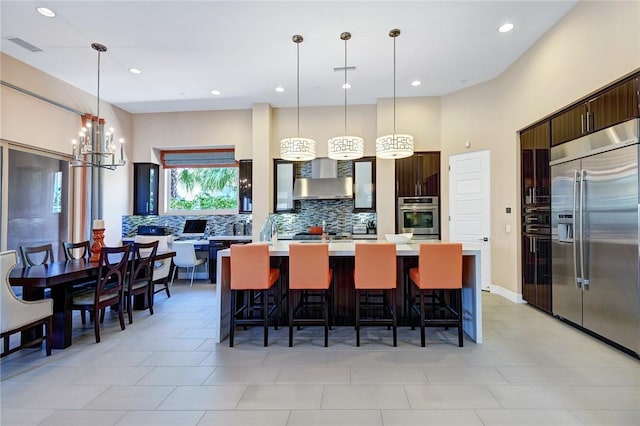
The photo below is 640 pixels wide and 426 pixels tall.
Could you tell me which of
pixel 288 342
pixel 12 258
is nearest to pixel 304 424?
pixel 288 342

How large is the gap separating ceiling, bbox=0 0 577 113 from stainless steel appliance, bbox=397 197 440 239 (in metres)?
1.98

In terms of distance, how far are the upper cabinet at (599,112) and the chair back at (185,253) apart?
5.66 metres

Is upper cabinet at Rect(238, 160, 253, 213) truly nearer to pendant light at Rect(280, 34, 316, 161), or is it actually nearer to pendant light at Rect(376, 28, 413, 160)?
pendant light at Rect(280, 34, 316, 161)

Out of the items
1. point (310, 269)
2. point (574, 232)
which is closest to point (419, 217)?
point (574, 232)

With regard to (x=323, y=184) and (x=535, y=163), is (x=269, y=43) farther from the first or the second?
(x=535, y=163)

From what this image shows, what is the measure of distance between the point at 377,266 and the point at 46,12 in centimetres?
441

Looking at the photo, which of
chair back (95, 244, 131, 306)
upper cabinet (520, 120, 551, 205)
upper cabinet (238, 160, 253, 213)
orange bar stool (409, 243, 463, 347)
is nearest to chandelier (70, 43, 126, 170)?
chair back (95, 244, 131, 306)

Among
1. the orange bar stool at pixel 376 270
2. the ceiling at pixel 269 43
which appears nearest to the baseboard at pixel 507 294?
the orange bar stool at pixel 376 270

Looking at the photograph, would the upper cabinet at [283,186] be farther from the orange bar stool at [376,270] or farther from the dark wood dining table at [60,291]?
the dark wood dining table at [60,291]

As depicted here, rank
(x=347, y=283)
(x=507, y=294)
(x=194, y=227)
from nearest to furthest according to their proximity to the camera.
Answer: (x=347, y=283) < (x=507, y=294) < (x=194, y=227)

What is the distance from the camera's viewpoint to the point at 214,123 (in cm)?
645

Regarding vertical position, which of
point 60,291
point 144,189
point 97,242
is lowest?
point 60,291

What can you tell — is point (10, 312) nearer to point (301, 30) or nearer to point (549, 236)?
point (301, 30)

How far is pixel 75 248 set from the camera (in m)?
4.59
